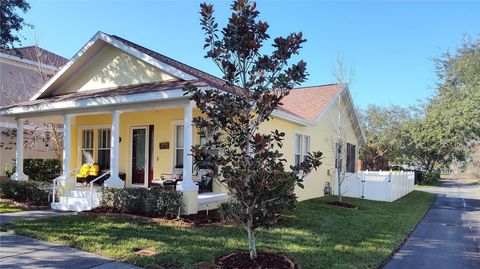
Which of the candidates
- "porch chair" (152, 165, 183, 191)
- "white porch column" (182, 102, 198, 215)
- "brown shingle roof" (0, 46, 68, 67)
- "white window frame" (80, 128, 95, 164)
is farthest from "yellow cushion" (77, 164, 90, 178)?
"brown shingle roof" (0, 46, 68, 67)

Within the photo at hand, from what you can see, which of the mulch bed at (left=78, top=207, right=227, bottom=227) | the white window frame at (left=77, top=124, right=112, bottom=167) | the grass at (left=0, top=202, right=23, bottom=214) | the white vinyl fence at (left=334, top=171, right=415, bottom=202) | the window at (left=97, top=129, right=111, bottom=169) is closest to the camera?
the mulch bed at (left=78, top=207, right=227, bottom=227)

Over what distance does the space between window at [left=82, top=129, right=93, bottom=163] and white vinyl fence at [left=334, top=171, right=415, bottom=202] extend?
11130 mm

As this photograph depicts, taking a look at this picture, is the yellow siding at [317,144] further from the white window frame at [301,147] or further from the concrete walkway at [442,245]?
the concrete walkway at [442,245]

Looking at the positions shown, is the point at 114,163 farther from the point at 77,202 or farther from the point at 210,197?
the point at 210,197

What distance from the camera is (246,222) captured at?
6277 mm

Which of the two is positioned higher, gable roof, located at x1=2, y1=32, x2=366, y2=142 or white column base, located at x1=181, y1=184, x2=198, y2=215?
gable roof, located at x1=2, y1=32, x2=366, y2=142

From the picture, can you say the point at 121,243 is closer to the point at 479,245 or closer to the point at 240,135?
the point at 240,135

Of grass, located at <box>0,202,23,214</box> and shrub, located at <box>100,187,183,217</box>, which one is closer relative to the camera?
shrub, located at <box>100,187,183,217</box>

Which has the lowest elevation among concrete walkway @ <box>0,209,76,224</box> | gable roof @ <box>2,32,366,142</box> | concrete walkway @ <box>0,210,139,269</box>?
concrete walkway @ <box>0,210,139,269</box>

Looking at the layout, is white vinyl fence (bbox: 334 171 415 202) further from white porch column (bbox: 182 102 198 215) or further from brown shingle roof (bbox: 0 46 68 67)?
brown shingle roof (bbox: 0 46 68 67)

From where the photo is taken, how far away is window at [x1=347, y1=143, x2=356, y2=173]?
67.8 feet

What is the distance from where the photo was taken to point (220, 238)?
8.11 m

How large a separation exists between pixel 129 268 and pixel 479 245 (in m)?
7.68

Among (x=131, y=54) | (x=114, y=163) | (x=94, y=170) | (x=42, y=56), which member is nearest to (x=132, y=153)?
(x=94, y=170)
